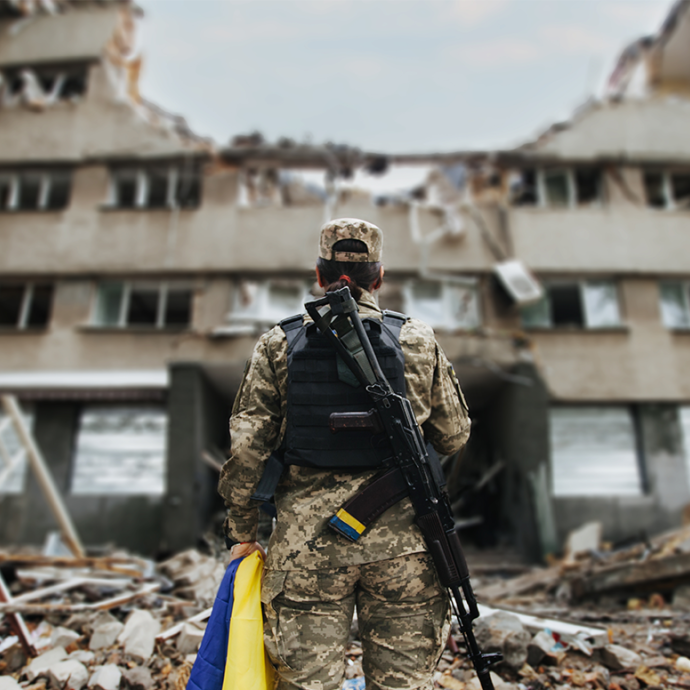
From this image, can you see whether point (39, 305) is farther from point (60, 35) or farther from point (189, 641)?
point (189, 641)

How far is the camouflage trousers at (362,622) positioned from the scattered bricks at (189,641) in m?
1.46

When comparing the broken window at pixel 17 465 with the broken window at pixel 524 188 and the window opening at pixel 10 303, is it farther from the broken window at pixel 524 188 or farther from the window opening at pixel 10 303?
the broken window at pixel 524 188

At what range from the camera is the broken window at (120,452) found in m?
9.59

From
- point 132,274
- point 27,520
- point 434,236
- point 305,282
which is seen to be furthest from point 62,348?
point 434,236

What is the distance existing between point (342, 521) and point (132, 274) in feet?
32.6

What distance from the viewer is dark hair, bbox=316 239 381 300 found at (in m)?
2.16

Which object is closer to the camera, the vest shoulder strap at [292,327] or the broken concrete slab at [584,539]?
the vest shoulder strap at [292,327]

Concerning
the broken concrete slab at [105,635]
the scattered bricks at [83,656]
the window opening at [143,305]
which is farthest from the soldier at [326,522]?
the window opening at [143,305]

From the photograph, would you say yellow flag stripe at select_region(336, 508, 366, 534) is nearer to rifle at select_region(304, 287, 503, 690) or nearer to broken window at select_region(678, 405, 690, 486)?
rifle at select_region(304, 287, 503, 690)

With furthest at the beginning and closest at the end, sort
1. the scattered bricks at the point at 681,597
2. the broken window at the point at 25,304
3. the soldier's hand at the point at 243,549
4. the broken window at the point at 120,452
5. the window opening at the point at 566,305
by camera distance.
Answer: the window opening at the point at 566,305
the broken window at the point at 25,304
the broken window at the point at 120,452
the scattered bricks at the point at 681,597
the soldier's hand at the point at 243,549

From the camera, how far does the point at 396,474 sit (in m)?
1.92

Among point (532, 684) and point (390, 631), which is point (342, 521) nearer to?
point (390, 631)

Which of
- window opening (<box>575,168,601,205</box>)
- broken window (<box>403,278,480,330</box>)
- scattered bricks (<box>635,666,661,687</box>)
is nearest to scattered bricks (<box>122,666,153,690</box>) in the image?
scattered bricks (<box>635,666,661,687</box>)

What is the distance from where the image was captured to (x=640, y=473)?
32.1ft
